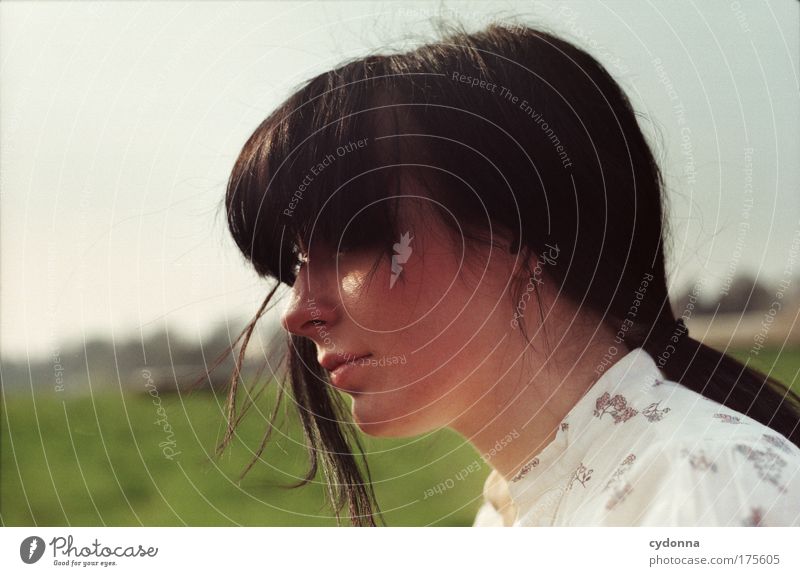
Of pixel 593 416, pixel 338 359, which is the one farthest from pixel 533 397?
pixel 338 359

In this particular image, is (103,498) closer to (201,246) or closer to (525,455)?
(201,246)

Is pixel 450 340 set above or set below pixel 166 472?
above

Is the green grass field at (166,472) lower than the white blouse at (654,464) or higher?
lower

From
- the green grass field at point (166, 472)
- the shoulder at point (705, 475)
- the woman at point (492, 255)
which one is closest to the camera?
the shoulder at point (705, 475)

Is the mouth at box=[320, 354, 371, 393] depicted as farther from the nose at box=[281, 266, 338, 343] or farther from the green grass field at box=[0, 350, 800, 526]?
the green grass field at box=[0, 350, 800, 526]

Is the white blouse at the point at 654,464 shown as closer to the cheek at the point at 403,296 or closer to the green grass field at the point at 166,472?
the cheek at the point at 403,296

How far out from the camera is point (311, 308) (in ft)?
1.98

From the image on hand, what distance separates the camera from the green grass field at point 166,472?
73 cm

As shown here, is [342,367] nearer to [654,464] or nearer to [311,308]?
[311,308]

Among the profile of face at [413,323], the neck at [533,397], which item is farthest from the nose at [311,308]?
the neck at [533,397]

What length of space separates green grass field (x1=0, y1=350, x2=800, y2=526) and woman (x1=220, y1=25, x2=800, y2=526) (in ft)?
0.57

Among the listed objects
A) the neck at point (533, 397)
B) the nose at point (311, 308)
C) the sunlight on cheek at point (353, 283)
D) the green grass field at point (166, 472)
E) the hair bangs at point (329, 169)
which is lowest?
the green grass field at point (166, 472)

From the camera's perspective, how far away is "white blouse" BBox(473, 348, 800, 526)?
1.49 feet

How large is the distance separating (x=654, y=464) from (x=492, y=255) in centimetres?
17
